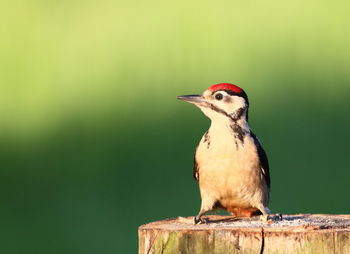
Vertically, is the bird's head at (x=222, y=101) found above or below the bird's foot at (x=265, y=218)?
above

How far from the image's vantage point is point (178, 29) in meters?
10.6

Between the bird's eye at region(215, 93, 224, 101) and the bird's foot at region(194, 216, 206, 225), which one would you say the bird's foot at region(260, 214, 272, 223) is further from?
the bird's eye at region(215, 93, 224, 101)

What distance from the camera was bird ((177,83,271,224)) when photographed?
17.2 feet

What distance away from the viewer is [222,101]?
5336mm

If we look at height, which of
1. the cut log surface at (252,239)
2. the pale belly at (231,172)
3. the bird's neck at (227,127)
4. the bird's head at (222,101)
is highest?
the bird's head at (222,101)

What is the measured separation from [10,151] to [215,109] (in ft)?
16.7

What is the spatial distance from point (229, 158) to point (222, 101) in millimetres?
342

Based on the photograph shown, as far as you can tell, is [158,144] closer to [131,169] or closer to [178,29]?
[131,169]

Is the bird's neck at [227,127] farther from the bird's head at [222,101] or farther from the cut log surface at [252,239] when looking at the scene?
the cut log surface at [252,239]

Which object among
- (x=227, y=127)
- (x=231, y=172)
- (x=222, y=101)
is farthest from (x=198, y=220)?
(x=222, y=101)

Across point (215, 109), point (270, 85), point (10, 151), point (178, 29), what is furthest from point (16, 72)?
point (215, 109)

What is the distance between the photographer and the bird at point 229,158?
17.2 feet

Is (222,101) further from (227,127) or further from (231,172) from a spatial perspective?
(231,172)

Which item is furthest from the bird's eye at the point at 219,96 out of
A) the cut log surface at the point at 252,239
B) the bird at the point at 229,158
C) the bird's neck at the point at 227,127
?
the cut log surface at the point at 252,239
